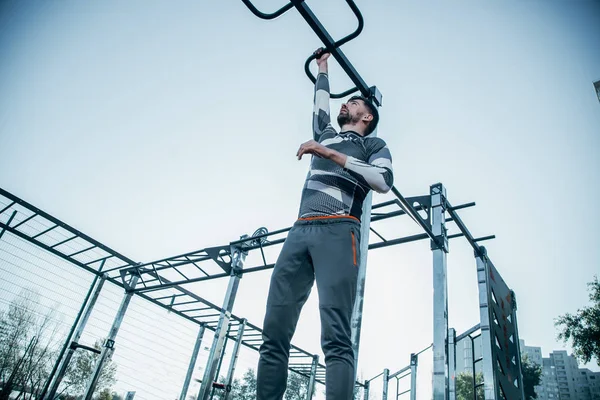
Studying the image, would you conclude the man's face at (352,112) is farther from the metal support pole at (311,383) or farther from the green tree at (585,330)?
the green tree at (585,330)

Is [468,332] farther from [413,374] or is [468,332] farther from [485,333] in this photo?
[413,374]

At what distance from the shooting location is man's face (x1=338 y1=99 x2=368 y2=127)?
197cm

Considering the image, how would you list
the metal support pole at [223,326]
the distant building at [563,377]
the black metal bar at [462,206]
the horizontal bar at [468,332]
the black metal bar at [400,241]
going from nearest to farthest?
1. the black metal bar at [462,206]
2. the black metal bar at [400,241]
3. the horizontal bar at [468,332]
4. the metal support pole at [223,326]
5. the distant building at [563,377]

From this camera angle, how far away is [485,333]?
371 cm

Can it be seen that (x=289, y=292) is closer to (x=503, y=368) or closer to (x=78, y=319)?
(x=503, y=368)

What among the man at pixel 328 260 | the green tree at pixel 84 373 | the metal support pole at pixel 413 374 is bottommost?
the green tree at pixel 84 373

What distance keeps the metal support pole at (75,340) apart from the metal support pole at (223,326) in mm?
3824

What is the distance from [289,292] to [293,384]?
2785cm

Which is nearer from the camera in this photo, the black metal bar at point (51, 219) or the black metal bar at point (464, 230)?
the black metal bar at point (464, 230)

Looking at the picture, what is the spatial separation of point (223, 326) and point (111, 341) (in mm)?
3833

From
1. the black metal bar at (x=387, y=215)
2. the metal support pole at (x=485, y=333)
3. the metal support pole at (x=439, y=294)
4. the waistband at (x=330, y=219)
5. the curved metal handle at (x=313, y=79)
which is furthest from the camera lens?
the black metal bar at (x=387, y=215)

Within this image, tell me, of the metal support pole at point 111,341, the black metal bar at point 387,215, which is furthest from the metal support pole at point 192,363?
the black metal bar at point 387,215

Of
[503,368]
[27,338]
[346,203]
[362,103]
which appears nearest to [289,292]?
[346,203]

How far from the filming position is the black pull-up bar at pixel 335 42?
74.5 inches
